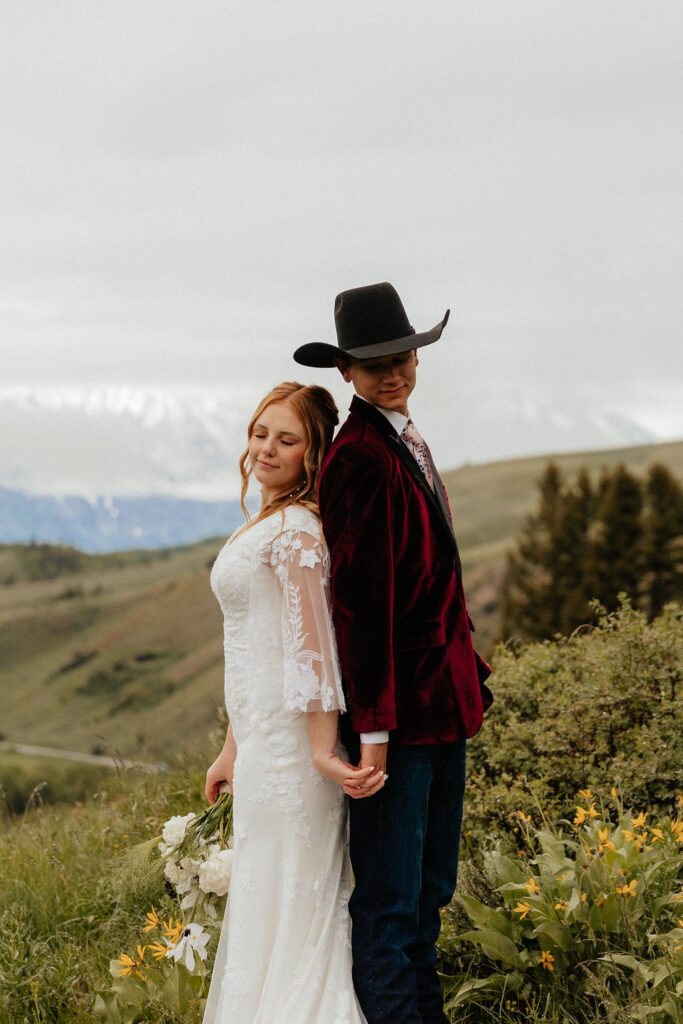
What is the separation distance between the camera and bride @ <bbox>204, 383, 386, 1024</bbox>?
9.23 feet

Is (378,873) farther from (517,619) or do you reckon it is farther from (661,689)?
(517,619)

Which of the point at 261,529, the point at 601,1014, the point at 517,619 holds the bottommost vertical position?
the point at 517,619

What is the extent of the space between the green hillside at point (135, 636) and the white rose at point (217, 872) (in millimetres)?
57567

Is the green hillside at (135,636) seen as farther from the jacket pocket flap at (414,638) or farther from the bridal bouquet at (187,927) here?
the jacket pocket flap at (414,638)

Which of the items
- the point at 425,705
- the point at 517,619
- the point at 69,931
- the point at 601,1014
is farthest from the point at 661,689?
the point at 517,619

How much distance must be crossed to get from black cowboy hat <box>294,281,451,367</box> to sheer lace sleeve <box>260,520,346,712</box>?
517 mm

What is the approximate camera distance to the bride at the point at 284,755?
2812 mm

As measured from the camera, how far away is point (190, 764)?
677 cm

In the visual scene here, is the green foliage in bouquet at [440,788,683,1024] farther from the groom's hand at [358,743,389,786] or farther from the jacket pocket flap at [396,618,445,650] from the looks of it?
the jacket pocket flap at [396,618,445,650]

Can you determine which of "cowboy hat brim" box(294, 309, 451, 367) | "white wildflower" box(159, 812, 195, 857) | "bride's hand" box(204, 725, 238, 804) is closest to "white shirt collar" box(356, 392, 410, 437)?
"cowboy hat brim" box(294, 309, 451, 367)

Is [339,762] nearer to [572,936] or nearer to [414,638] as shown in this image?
[414,638]

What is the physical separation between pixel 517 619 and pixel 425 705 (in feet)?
82.2

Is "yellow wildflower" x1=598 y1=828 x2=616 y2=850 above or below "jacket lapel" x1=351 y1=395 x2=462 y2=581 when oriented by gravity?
below

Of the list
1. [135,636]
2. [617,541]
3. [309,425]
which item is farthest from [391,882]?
[135,636]
